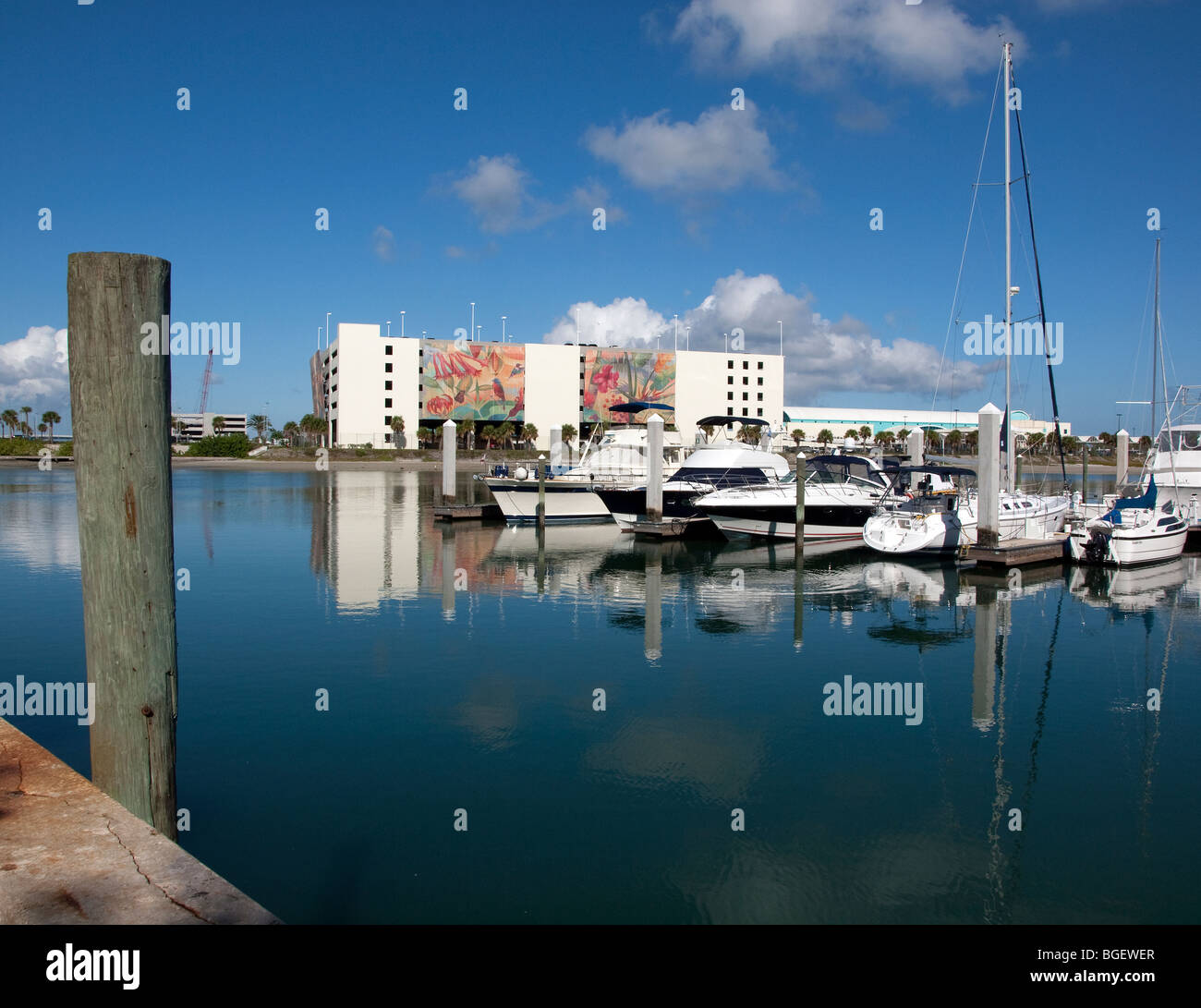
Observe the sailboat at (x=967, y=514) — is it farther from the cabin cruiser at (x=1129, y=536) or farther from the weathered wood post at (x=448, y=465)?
the weathered wood post at (x=448, y=465)

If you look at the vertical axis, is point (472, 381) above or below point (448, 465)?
above

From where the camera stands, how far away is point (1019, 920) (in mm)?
7332

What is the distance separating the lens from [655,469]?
3228cm

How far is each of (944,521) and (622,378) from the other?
82.3m

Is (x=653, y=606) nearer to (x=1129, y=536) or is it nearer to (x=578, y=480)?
(x=1129, y=536)

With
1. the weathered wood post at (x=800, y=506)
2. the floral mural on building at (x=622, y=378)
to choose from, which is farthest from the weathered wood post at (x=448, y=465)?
the floral mural on building at (x=622, y=378)

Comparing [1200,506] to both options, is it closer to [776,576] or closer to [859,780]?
[776,576]

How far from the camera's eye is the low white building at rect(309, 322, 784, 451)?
10388 centimetres

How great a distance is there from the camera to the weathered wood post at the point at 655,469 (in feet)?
103

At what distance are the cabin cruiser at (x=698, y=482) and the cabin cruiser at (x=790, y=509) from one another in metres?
0.95

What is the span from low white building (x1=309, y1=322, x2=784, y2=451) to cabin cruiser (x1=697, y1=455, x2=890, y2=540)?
69.8 metres

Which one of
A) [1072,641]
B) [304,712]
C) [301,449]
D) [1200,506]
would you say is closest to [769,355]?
[301,449]

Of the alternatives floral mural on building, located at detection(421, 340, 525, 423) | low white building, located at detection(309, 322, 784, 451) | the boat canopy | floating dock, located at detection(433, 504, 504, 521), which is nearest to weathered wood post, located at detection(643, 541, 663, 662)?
floating dock, located at detection(433, 504, 504, 521)

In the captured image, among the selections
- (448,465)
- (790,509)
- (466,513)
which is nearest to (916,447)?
(790,509)
